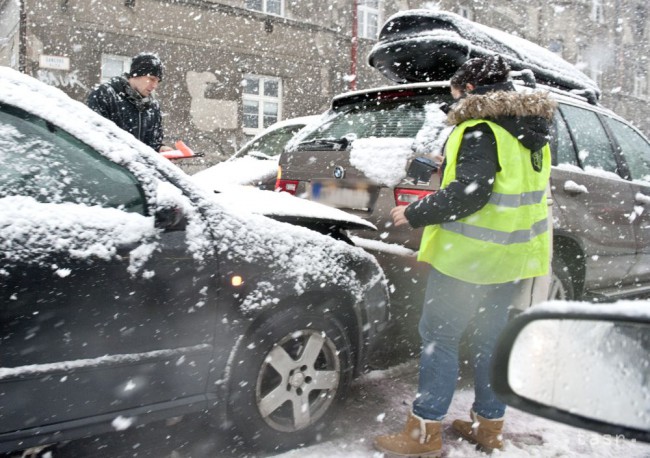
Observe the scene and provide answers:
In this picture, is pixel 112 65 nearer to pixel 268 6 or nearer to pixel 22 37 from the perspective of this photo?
pixel 22 37

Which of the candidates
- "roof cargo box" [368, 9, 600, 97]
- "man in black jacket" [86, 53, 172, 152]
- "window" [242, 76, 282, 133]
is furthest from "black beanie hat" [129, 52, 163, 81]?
"window" [242, 76, 282, 133]

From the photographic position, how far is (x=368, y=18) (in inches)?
741

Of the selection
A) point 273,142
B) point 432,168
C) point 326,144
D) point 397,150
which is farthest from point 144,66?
point 273,142

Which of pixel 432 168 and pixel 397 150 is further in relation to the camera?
pixel 397 150

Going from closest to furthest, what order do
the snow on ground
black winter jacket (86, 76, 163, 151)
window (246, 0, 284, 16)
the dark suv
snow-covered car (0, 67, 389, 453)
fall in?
1. snow-covered car (0, 67, 389, 453)
2. the snow on ground
3. the dark suv
4. black winter jacket (86, 76, 163, 151)
5. window (246, 0, 284, 16)

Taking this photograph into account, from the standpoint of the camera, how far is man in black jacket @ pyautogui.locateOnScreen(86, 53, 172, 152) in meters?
4.36

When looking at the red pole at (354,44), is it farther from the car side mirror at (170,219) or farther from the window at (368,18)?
the car side mirror at (170,219)

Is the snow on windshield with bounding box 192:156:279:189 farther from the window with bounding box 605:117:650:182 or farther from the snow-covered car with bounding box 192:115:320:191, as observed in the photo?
the window with bounding box 605:117:650:182

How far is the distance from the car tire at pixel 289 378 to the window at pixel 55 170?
81cm

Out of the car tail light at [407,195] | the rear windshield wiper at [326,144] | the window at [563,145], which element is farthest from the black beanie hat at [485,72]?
the window at [563,145]

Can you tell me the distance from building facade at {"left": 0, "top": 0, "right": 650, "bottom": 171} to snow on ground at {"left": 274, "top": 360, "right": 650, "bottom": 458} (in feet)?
37.1

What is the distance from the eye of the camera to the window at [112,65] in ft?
43.8

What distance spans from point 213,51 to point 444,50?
1174cm

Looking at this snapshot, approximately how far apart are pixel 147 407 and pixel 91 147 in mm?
1059
